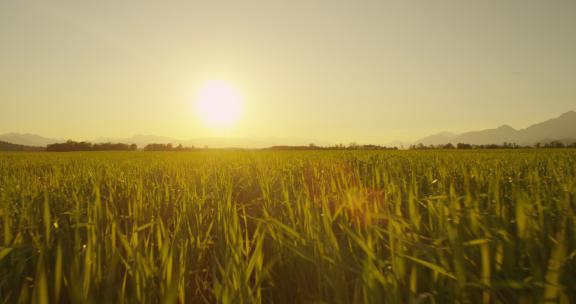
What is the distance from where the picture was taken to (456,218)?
1.05 meters

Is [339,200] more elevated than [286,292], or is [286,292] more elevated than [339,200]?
[339,200]

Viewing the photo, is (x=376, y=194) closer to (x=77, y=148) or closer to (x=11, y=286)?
(x=11, y=286)

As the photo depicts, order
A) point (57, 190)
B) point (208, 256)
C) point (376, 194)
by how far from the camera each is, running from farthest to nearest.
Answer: point (57, 190)
point (376, 194)
point (208, 256)

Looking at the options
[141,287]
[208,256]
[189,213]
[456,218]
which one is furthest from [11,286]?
[456,218]

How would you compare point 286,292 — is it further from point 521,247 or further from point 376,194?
point 376,194

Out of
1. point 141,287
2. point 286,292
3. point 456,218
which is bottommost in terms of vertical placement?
point 286,292

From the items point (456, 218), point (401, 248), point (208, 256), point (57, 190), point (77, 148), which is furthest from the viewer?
point (77, 148)

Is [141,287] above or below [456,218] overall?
below

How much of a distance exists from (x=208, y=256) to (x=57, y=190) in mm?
1881

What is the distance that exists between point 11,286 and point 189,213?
0.77 m

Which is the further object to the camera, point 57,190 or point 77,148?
point 77,148

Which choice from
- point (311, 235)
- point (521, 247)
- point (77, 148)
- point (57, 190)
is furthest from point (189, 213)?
point (77, 148)

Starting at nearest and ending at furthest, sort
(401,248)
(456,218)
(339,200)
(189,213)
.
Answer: (401,248) → (456,218) → (189,213) → (339,200)

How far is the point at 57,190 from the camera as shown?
253 centimetres
